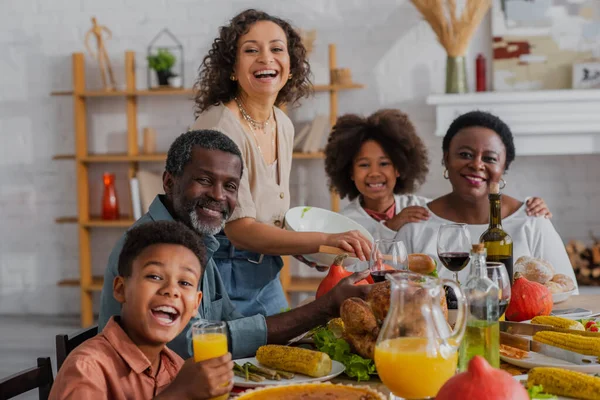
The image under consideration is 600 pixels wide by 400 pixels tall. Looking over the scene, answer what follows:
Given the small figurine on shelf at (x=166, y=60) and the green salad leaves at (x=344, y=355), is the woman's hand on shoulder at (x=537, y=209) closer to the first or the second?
the green salad leaves at (x=344, y=355)

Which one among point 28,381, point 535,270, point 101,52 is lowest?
point 28,381

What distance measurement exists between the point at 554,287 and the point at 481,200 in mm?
600

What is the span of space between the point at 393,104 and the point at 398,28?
505 millimetres

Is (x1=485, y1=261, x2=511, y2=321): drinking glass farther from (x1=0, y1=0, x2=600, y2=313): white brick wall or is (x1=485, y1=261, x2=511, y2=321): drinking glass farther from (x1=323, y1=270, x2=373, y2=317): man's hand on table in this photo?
(x1=0, y1=0, x2=600, y2=313): white brick wall

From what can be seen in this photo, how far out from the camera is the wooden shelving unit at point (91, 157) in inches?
201

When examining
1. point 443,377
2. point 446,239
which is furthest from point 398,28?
point 443,377

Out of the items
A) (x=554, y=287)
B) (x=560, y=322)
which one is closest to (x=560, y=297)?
(x=554, y=287)

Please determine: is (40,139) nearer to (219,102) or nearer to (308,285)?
(308,285)

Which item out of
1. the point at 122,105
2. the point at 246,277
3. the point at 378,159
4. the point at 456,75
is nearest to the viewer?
the point at 246,277

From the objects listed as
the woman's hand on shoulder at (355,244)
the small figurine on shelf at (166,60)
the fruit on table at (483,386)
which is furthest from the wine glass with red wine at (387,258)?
the small figurine on shelf at (166,60)

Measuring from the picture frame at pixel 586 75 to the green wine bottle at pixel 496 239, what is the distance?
2.88 m

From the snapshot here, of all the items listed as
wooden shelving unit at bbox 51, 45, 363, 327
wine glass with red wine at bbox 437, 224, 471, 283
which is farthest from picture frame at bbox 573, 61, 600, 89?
wine glass with red wine at bbox 437, 224, 471, 283

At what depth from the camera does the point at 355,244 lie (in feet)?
7.11

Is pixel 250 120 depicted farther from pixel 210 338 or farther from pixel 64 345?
pixel 210 338
